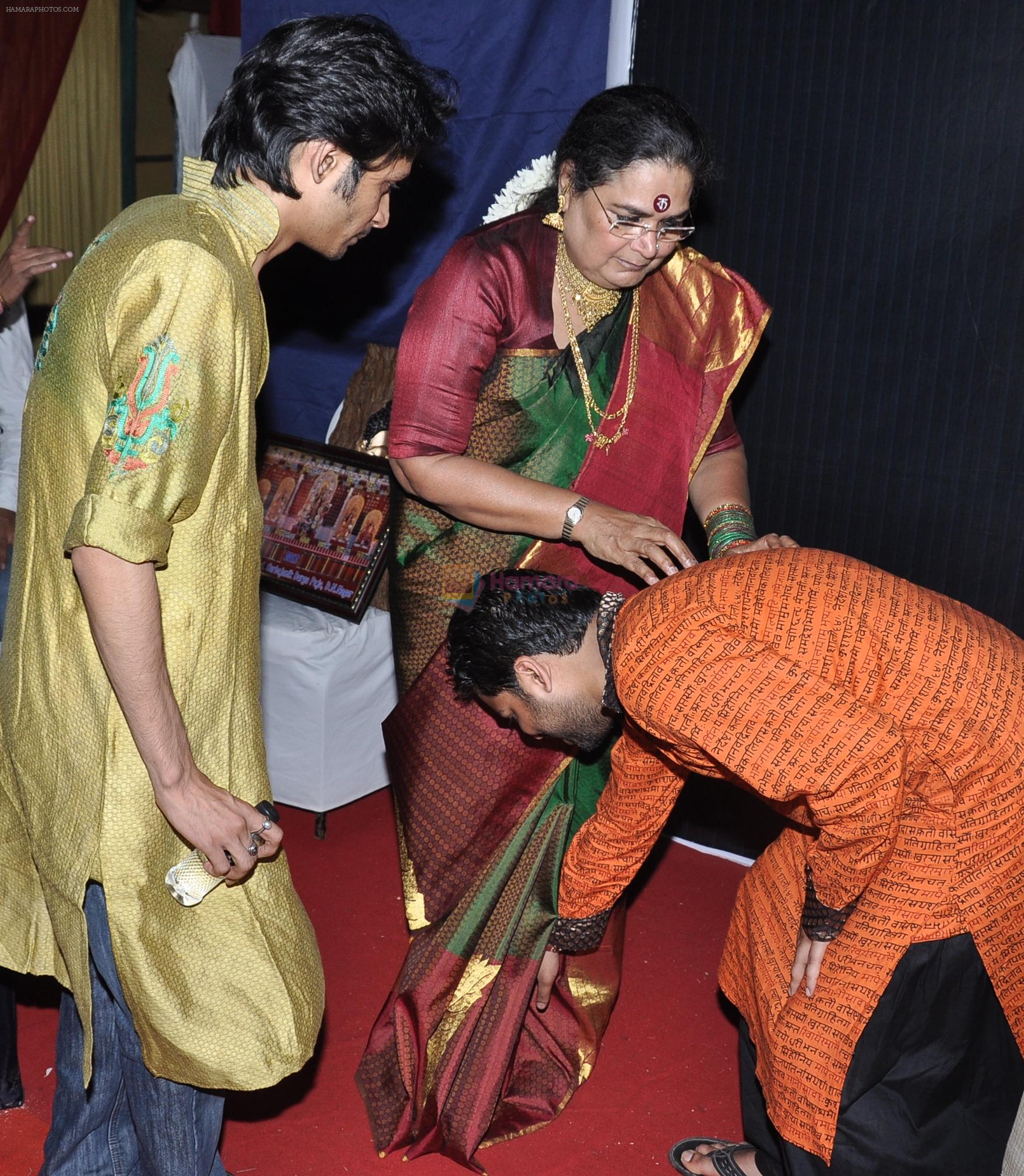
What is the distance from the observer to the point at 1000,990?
58.0 inches

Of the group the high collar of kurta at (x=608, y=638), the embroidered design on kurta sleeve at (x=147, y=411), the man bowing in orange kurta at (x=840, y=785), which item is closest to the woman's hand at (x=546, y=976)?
the man bowing in orange kurta at (x=840, y=785)

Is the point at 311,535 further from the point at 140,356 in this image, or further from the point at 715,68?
the point at 140,356

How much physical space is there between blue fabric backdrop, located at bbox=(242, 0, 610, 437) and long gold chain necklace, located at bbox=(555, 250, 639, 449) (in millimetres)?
832

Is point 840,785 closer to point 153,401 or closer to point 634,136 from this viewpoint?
point 153,401

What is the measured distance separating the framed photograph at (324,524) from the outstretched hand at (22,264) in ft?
2.46

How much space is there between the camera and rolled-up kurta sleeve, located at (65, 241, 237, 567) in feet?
3.58

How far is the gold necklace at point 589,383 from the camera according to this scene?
1793 mm

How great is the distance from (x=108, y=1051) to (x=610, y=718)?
0.75 m

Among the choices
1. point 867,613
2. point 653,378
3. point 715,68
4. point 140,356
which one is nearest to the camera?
point 140,356

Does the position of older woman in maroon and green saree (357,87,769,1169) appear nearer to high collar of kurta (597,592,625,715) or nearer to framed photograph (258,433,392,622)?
high collar of kurta (597,592,625,715)

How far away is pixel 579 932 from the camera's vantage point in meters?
1.81

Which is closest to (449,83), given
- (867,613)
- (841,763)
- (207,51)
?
(867,613)

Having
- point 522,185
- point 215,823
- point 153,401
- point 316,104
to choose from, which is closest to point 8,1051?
point 215,823

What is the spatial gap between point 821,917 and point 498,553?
706mm
